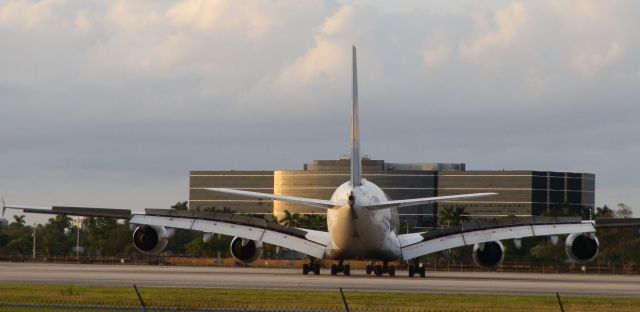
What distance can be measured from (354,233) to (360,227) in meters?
0.56

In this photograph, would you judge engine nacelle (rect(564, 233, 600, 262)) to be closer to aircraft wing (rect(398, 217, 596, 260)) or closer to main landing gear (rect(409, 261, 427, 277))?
aircraft wing (rect(398, 217, 596, 260))

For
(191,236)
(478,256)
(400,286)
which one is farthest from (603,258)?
(400,286)

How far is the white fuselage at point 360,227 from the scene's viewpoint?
224 feet

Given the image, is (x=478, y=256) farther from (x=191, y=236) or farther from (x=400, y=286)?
(x=191, y=236)

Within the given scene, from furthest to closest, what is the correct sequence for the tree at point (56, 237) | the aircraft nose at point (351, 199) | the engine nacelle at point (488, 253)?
the tree at point (56, 237) < the engine nacelle at point (488, 253) < the aircraft nose at point (351, 199)

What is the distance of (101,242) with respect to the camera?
14462 cm

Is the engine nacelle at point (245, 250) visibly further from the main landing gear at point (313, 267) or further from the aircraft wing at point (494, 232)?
the aircraft wing at point (494, 232)

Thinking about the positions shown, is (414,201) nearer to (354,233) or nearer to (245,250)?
(354,233)

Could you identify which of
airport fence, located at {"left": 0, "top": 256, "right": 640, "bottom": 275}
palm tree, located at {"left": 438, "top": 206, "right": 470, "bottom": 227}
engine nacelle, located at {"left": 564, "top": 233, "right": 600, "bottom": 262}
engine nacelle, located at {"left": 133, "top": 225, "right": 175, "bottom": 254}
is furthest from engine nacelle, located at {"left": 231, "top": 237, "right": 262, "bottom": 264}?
palm tree, located at {"left": 438, "top": 206, "right": 470, "bottom": 227}

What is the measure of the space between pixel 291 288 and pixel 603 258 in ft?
214

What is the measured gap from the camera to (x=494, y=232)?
7256 cm

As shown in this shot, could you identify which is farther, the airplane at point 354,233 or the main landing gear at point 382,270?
the main landing gear at point 382,270

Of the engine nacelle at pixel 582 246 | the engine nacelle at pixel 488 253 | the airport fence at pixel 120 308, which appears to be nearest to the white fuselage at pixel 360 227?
the engine nacelle at pixel 488 253

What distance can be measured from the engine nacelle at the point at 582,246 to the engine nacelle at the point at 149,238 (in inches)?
817
